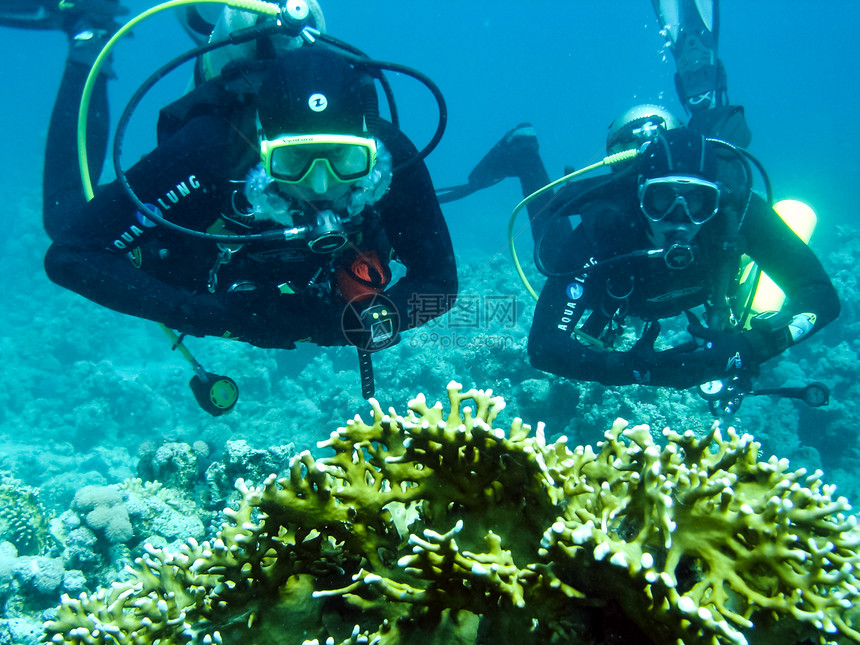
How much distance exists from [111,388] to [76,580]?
914 cm

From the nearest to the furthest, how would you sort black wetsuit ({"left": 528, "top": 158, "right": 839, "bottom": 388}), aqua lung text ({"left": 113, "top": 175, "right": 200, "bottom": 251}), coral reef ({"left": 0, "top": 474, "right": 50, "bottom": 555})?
aqua lung text ({"left": 113, "top": 175, "right": 200, "bottom": 251}), coral reef ({"left": 0, "top": 474, "right": 50, "bottom": 555}), black wetsuit ({"left": 528, "top": 158, "right": 839, "bottom": 388})

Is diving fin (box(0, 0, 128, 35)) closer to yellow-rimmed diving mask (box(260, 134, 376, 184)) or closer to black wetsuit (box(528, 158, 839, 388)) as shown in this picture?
yellow-rimmed diving mask (box(260, 134, 376, 184))

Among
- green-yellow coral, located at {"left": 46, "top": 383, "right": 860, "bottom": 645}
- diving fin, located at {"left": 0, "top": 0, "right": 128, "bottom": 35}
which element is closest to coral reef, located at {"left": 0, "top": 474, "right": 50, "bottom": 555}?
green-yellow coral, located at {"left": 46, "top": 383, "right": 860, "bottom": 645}

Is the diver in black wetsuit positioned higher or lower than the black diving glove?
lower

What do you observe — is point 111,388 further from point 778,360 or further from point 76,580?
point 778,360

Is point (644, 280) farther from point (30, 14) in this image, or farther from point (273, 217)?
point (30, 14)

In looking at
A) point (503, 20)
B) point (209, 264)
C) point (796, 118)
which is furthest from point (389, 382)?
point (503, 20)

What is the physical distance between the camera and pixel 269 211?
3.51 meters

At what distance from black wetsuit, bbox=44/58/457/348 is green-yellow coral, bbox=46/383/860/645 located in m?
2.17

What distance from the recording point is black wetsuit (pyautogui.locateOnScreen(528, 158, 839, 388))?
5.21 metres

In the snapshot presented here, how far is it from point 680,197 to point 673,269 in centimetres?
85

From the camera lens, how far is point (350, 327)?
150 inches

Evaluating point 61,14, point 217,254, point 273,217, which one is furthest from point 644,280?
point 61,14

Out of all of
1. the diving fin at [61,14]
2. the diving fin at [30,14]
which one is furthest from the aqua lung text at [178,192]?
the diving fin at [30,14]
